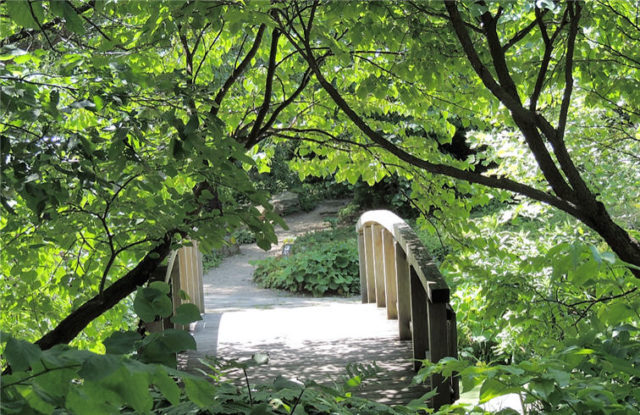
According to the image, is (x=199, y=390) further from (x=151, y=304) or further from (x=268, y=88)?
(x=268, y=88)

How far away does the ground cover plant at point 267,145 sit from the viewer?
5.48 ft

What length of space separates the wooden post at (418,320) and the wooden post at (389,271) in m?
1.42

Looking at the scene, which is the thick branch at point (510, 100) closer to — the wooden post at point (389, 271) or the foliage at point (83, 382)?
the foliage at point (83, 382)

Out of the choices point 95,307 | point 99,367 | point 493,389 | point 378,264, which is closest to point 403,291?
point 378,264

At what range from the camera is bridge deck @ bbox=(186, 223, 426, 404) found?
4445 mm

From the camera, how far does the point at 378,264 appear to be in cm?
684

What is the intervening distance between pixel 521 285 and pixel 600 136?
3.54 meters

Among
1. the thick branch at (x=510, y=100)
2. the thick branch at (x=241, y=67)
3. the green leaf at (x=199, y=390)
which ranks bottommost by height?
the green leaf at (x=199, y=390)

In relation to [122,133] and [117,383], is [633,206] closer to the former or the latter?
[122,133]

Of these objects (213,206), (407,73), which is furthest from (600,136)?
(213,206)

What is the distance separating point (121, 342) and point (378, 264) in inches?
231

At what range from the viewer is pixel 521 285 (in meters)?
2.80

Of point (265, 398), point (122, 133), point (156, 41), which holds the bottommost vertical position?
point (265, 398)

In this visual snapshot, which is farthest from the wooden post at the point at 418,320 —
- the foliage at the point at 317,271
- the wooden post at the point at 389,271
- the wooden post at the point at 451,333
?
the foliage at the point at 317,271
